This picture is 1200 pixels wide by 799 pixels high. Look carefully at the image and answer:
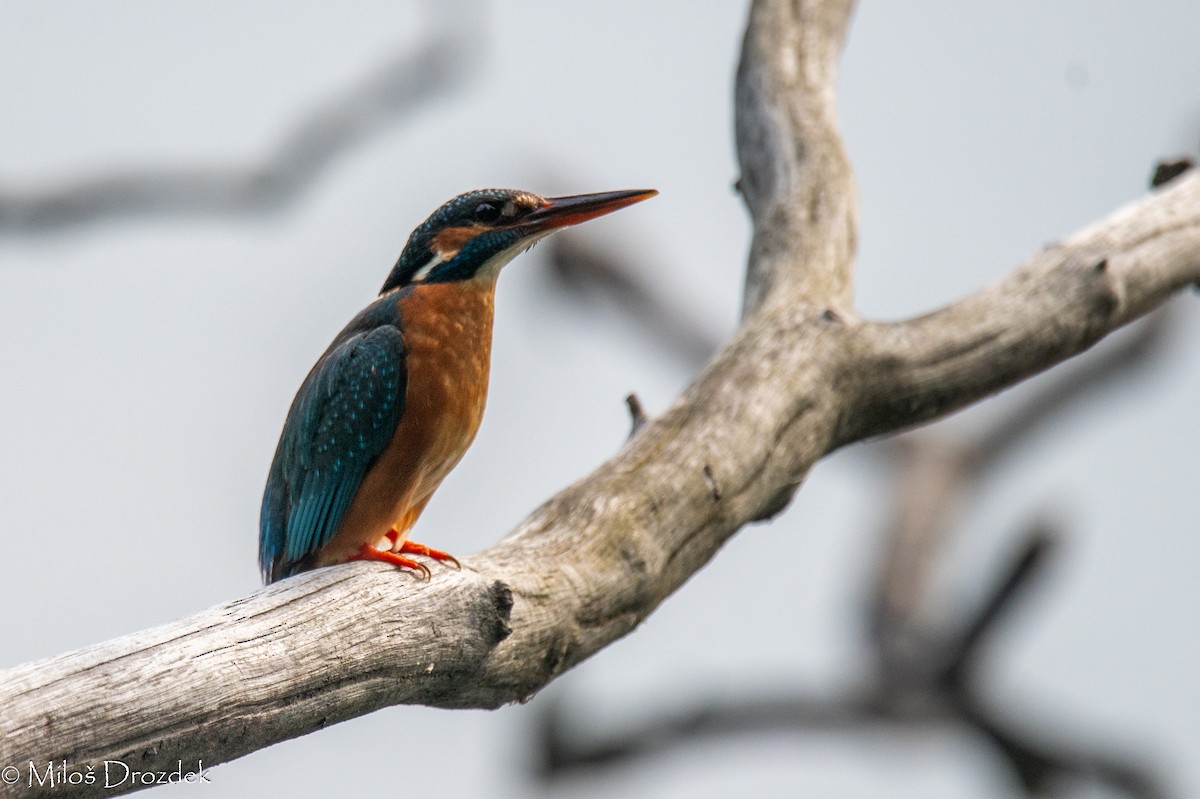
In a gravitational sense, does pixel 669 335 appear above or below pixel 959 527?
above

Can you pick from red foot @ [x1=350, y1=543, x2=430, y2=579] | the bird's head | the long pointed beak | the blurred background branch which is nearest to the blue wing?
the bird's head

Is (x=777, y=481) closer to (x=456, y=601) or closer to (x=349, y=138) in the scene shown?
(x=456, y=601)

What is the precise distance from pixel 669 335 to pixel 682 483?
5876 mm

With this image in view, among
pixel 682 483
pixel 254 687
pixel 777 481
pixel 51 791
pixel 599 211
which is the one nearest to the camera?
pixel 51 791

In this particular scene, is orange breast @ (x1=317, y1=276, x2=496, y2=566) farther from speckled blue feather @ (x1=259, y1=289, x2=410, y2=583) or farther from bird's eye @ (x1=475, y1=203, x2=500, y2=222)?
bird's eye @ (x1=475, y1=203, x2=500, y2=222)

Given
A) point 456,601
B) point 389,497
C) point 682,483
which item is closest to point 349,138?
point 389,497

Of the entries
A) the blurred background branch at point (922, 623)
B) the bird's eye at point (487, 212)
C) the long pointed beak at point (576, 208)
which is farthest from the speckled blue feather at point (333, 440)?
the blurred background branch at point (922, 623)

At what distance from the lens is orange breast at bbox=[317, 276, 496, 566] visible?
155 inches

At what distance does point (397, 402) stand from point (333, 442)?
0.28m

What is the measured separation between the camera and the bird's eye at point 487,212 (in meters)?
4.43

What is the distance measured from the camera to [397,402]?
3.97m

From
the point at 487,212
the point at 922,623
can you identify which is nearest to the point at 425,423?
the point at 487,212

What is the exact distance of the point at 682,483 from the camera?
3734 mm

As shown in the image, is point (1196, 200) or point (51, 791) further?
point (1196, 200)
